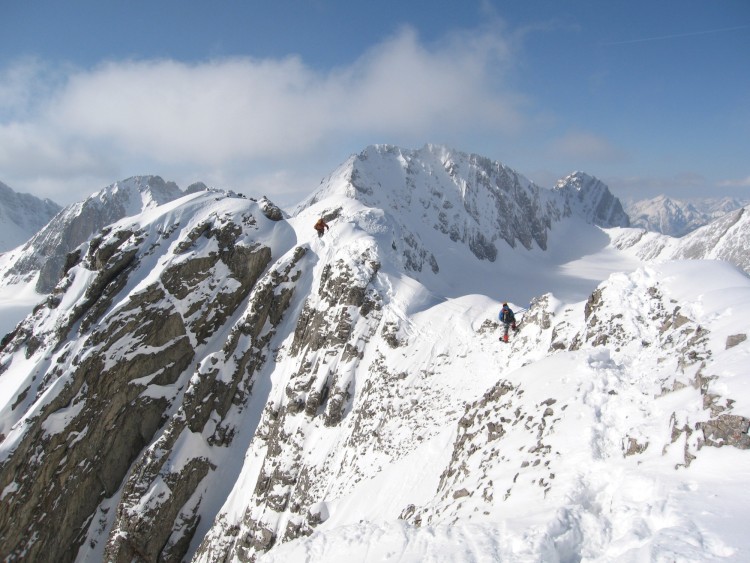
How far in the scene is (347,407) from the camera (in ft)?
110

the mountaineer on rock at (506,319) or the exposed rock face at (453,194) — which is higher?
the exposed rock face at (453,194)

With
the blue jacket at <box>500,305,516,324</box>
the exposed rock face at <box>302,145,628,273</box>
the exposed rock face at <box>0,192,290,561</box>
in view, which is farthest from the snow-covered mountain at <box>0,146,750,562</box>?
the exposed rock face at <box>302,145,628,273</box>

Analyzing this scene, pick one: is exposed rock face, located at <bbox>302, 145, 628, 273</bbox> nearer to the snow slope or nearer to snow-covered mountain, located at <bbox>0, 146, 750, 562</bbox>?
snow-covered mountain, located at <bbox>0, 146, 750, 562</bbox>

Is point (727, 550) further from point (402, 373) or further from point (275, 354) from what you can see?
point (275, 354)

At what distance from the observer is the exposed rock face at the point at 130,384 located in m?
37.1

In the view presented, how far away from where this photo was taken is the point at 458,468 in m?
17.0

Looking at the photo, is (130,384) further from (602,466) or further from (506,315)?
(602,466)

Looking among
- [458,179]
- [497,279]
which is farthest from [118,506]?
[458,179]

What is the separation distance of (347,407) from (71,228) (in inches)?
6070

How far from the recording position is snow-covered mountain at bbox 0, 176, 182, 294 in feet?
435

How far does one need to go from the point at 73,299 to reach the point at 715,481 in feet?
180

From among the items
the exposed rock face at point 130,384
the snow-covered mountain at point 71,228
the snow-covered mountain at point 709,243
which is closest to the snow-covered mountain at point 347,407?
the exposed rock face at point 130,384

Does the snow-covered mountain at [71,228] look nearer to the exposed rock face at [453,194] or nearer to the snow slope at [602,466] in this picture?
the exposed rock face at [453,194]

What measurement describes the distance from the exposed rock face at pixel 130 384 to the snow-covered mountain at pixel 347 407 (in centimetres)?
18
